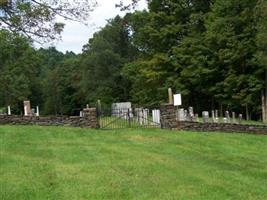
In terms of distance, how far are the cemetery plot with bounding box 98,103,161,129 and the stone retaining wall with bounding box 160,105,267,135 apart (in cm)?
55

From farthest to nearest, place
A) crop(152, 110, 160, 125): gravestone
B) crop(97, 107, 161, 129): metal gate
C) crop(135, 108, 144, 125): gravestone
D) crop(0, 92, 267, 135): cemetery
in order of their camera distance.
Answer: crop(135, 108, 144, 125): gravestone, crop(152, 110, 160, 125): gravestone, crop(97, 107, 161, 129): metal gate, crop(0, 92, 267, 135): cemetery

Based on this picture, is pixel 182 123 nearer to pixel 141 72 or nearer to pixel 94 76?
pixel 141 72

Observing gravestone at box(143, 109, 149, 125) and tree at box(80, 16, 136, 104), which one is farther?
tree at box(80, 16, 136, 104)

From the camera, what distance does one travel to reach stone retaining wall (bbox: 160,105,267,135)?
26.8 m

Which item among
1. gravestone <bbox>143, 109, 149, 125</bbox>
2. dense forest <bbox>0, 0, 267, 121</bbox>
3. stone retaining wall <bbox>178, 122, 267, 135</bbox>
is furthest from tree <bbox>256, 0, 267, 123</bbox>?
gravestone <bbox>143, 109, 149, 125</bbox>

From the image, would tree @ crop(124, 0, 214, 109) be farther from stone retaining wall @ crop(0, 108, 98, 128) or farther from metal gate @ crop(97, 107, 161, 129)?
stone retaining wall @ crop(0, 108, 98, 128)

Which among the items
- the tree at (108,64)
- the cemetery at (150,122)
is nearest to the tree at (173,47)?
the tree at (108,64)

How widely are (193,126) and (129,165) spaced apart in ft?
43.6

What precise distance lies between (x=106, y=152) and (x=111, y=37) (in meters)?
63.9

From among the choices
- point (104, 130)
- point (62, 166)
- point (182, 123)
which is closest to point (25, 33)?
point (62, 166)

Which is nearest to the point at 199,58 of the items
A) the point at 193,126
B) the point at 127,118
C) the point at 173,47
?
the point at 173,47

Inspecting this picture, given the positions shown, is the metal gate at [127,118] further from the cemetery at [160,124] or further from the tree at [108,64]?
the tree at [108,64]

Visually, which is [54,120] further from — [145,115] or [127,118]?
[145,115]

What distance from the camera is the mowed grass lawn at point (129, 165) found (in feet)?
34.6
